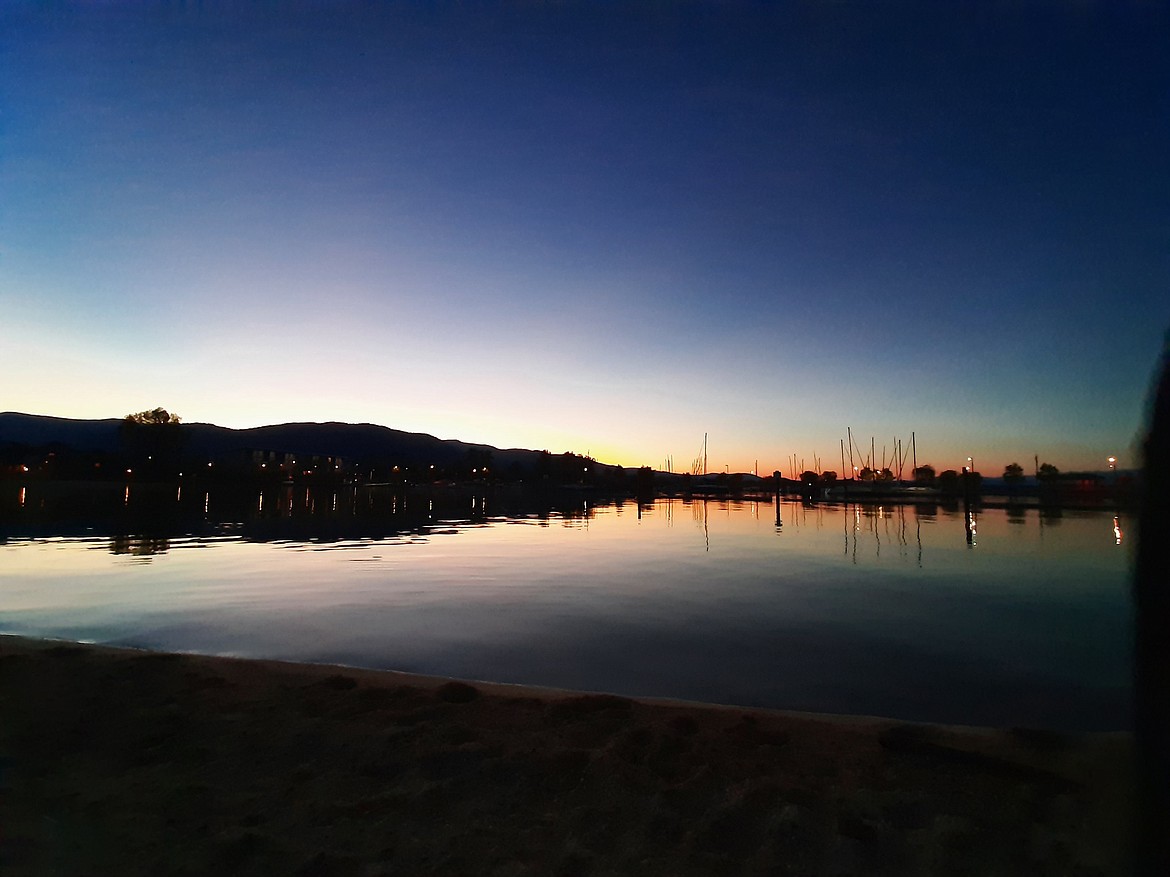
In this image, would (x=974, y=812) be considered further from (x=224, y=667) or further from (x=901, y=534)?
(x=901, y=534)

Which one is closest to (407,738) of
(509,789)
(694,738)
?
(509,789)

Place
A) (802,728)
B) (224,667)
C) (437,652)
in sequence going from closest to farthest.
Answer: (802,728) < (224,667) < (437,652)

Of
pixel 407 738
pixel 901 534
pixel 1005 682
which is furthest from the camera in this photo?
pixel 901 534

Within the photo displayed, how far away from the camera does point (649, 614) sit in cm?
1477

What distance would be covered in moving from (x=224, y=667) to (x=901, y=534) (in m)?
36.5

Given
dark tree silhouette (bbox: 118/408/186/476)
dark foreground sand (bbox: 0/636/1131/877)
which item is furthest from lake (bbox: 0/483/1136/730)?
dark tree silhouette (bbox: 118/408/186/476)

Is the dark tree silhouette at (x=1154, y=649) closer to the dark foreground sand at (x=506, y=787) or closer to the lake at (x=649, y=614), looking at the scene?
the lake at (x=649, y=614)

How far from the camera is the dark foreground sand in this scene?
4859 mm

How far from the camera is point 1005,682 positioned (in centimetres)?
1018

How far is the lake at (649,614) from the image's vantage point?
989cm

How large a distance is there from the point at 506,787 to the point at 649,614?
9107 millimetres

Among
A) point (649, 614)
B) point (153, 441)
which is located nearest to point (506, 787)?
point (649, 614)

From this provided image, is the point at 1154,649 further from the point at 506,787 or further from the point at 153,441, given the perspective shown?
the point at 153,441

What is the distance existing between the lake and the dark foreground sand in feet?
5.74
